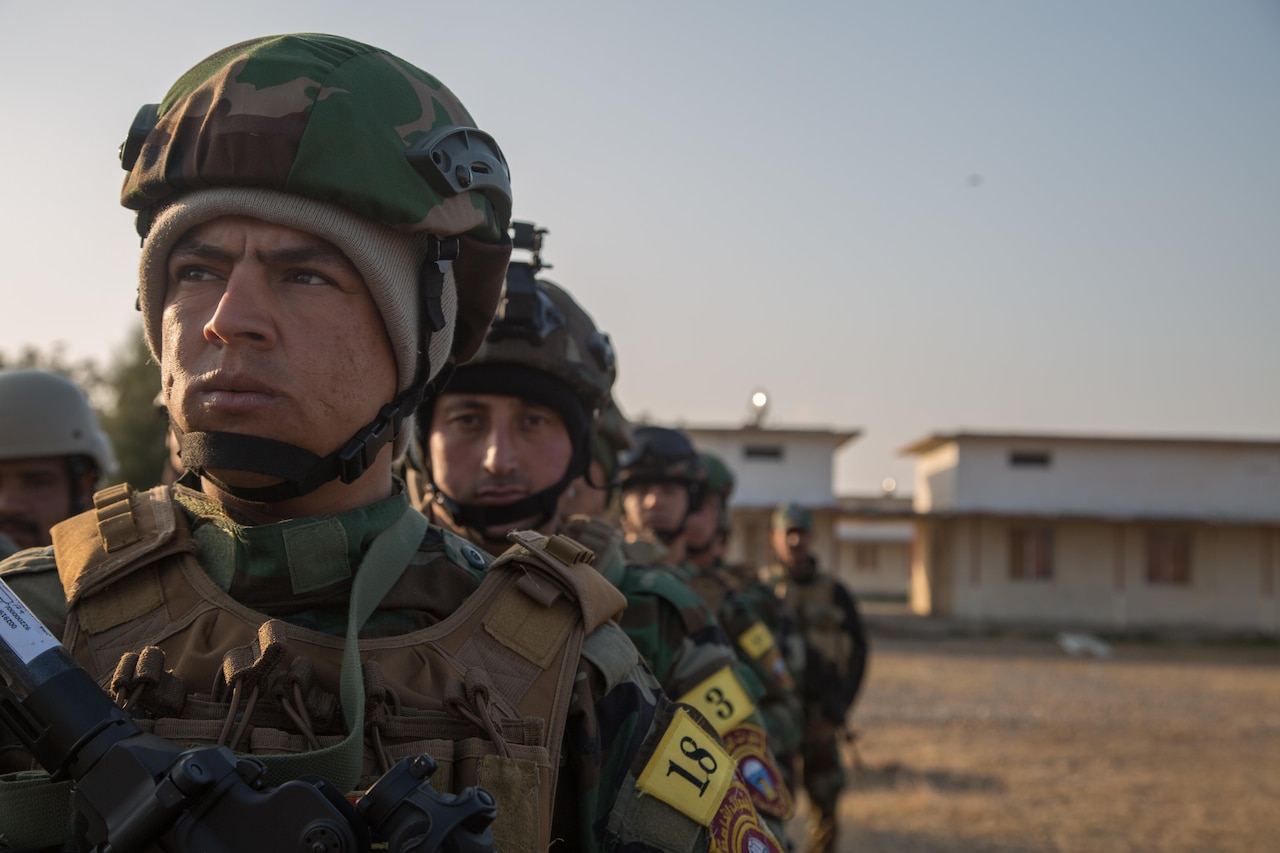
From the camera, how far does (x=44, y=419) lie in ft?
15.3

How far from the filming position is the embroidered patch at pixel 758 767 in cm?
301

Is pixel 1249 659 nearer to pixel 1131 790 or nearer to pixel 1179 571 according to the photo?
pixel 1179 571

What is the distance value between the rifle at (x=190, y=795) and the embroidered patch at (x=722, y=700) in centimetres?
172

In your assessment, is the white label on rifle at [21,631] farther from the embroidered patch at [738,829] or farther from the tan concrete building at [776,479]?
the tan concrete building at [776,479]

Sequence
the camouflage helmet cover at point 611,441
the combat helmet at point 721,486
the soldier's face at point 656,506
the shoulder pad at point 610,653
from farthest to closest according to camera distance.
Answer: the combat helmet at point 721,486
the soldier's face at point 656,506
the camouflage helmet cover at point 611,441
the shoulder pad at point 610,653

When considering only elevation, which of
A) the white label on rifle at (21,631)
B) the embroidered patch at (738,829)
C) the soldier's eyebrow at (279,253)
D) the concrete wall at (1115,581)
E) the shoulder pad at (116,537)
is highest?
the soldier's eyebrow at (279,253)

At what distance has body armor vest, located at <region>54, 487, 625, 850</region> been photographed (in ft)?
5.41

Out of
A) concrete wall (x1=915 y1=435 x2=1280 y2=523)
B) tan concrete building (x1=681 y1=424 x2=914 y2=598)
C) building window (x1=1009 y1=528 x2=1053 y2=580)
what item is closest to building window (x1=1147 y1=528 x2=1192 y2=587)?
concrete wall (x1=915 y1=435 x2=1280 y2=523)

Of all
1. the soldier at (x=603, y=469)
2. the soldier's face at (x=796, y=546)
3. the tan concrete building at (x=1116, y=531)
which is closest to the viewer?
the soldier at (x=603, y=469)

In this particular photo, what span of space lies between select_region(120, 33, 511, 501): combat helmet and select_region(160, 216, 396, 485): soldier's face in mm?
25

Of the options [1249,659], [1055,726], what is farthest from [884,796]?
[1249,659]

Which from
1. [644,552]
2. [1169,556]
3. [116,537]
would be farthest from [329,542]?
[1169,556]

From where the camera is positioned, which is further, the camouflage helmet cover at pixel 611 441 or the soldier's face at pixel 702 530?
the soldier's face at pixel 702 530

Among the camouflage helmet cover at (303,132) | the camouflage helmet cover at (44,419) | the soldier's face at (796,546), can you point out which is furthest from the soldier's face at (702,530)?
the camouflage helmet cover at (303,132)
